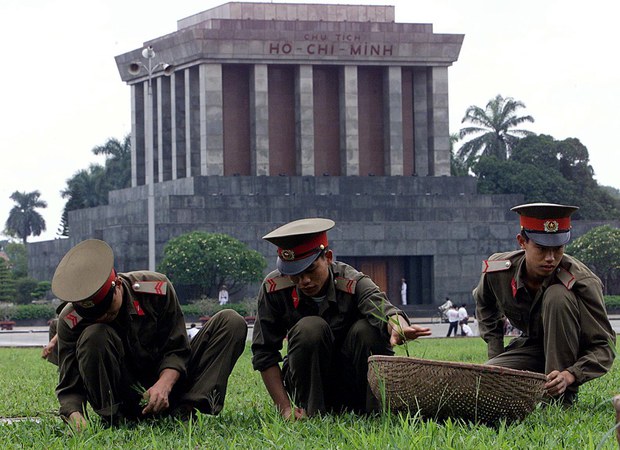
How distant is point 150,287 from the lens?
7.24m

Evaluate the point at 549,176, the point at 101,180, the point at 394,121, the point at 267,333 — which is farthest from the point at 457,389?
the point at 101,180

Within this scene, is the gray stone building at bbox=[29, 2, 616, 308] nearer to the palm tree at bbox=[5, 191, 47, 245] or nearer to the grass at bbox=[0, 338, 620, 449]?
the grass at bbox=[0, 338, 620, 449]

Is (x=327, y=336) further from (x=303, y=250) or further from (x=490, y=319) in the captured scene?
(x=490, y=319)

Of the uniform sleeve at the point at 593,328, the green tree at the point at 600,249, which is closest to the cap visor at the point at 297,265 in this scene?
the uniform sleeve at the point at 593,328

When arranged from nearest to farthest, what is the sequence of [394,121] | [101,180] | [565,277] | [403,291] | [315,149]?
1. [565,277]
2. [403,291]
3. [394,121]
4. [315,149]
5. [101,180]

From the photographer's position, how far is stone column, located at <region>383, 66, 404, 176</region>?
51562mm

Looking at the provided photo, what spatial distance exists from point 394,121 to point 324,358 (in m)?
45.0

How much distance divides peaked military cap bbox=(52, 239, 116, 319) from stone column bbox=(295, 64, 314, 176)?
143 ft

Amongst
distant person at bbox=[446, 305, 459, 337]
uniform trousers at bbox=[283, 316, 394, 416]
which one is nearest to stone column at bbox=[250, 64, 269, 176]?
distant person at bbox=[446, 305, 459, 337]

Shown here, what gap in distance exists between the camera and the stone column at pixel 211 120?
49.4 m

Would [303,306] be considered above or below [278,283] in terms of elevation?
below

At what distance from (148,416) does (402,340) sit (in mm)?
1536

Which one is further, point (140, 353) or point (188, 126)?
point (188, 126)

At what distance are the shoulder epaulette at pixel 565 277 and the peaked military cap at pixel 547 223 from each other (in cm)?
22
